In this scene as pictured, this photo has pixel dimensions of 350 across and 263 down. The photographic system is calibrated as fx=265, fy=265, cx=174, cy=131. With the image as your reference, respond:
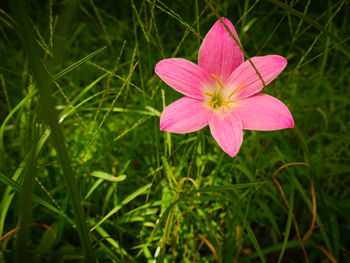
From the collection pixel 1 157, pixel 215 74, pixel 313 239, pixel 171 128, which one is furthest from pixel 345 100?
pixel 1 157

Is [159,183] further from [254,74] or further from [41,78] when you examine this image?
[41,78]

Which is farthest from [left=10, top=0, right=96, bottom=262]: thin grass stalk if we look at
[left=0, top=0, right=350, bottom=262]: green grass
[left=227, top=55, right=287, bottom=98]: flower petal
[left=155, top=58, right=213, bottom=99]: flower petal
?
[left=227, top=55, right=287, bottom=98]: flower petal

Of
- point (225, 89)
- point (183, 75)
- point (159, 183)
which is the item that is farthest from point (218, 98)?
point (159, 183)

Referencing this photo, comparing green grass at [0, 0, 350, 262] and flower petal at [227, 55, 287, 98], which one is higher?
flower petal at [227, 55, 287, 98]

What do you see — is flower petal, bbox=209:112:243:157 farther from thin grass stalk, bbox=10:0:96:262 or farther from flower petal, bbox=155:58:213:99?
thin grass stalk, bbox=10:0:96:262

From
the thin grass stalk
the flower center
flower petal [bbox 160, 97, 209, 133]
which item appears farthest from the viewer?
the flower center

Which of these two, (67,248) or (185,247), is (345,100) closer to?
(185,247)
